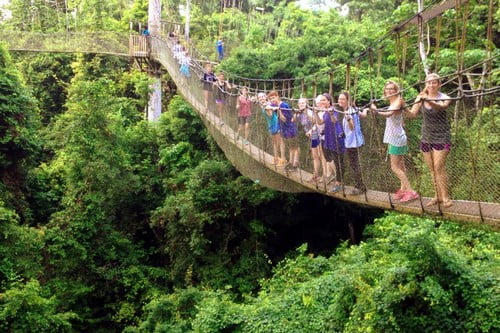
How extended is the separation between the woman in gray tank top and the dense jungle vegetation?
1.28 meters

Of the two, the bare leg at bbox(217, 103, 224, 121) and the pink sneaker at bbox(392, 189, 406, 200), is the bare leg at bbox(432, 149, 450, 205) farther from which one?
the bare leg at bbox(217, 103, 224, 121)

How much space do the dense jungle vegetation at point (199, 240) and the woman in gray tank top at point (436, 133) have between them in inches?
50.6

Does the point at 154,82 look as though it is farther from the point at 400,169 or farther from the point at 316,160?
the point at 400,169

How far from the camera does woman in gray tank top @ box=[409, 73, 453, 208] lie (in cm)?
268

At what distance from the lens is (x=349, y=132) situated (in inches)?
138

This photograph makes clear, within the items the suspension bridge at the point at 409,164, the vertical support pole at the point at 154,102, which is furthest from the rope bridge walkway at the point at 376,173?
the vertical support pole at the point at 154,102

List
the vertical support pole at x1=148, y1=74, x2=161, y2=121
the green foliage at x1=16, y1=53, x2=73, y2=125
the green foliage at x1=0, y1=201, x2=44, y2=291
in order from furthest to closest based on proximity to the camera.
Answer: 1. the green foliage at x1=16, y1=53, x2=73, y2=125
2. the vertical support pole at x1=148, y1=74, x2=161, y2=121
3. the green foliage at x1=0, y1=201, x2=44, y2=291

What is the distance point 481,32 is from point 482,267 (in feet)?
13.5

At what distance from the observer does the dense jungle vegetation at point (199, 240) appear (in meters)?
4.10

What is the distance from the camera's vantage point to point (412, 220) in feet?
16.9

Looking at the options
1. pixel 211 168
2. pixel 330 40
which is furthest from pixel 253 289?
pixel 330 40

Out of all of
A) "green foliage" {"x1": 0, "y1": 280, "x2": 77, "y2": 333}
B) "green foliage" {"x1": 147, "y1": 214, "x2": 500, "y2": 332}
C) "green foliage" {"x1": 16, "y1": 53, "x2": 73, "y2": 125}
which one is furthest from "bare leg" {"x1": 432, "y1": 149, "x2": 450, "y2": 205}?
"green foliage" {"x1": 16, "y1": 53, "x2": 73, "y2": 125}

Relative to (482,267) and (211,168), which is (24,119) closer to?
(211,168)

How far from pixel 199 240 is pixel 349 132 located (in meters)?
3.78
